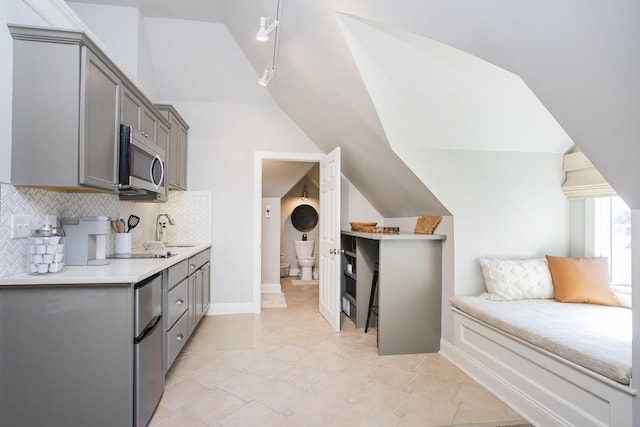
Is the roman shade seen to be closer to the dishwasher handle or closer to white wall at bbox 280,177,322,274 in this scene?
the dishwasher handle

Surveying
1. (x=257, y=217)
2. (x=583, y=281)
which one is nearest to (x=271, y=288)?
(x=257, y=217)

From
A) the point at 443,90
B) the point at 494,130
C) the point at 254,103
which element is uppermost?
the point at 254,103

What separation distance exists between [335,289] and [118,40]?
330 centimetres

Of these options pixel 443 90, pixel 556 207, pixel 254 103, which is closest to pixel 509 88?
pixel 443 90

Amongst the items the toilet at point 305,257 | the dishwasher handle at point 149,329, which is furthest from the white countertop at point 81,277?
the toilet at point 305,257

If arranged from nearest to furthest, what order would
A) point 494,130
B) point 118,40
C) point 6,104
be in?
point 6,104
point 494,130
point 118,40

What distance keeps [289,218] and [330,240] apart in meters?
3.28

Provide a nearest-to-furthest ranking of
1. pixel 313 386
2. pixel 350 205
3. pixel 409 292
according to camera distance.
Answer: pixel 313 386, pixel 409 292, pixel 350 205

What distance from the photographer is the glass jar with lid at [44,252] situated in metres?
1.64

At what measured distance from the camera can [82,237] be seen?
79.6 inches

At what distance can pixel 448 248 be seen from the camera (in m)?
2.90

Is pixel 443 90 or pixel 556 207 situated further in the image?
pixel 556 207

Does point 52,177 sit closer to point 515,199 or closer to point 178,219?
point 178,219

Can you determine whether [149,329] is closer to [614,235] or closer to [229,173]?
[229,173]
